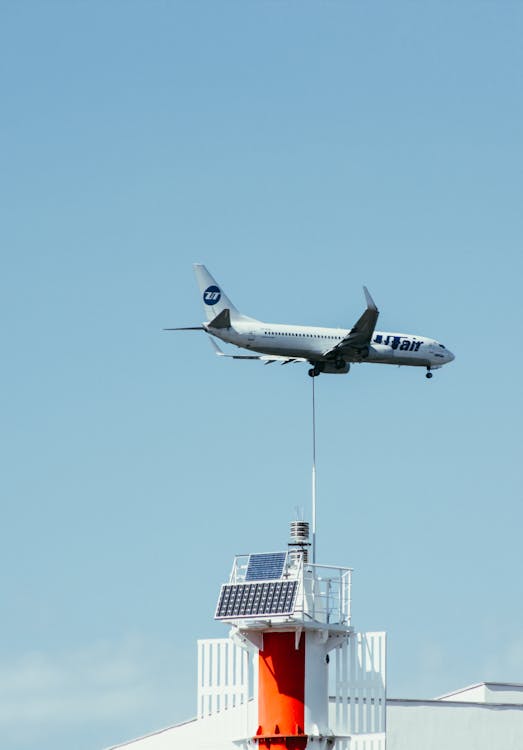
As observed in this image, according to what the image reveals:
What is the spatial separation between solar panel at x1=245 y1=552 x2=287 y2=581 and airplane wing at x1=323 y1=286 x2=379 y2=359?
34619mm

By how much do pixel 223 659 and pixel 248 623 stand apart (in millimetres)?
2730

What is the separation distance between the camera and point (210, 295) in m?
108

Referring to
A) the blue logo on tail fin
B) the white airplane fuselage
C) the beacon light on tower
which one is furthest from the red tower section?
the blue logo on tail fin

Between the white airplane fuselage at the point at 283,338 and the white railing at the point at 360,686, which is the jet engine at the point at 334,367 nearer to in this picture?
the white airplane fuselage at the point at 283,338

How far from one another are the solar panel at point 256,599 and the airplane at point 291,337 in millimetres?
34418

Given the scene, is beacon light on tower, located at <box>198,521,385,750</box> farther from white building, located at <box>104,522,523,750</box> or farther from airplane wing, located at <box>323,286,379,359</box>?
airplane wing, located at <box>323,286,379,359</box>

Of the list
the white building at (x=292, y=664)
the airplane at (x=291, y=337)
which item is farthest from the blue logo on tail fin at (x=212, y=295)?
the white building at (x=292, y=664)

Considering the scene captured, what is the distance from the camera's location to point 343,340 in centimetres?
10494

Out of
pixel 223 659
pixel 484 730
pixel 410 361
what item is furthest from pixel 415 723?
pixel 410 361

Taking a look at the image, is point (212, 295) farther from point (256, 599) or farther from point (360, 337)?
point (256, 599)

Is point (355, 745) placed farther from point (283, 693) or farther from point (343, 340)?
point (343, 340)

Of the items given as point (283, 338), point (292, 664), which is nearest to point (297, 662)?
point (292, 664)

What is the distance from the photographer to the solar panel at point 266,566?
2739 inches

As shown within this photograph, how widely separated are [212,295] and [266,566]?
131 ft
